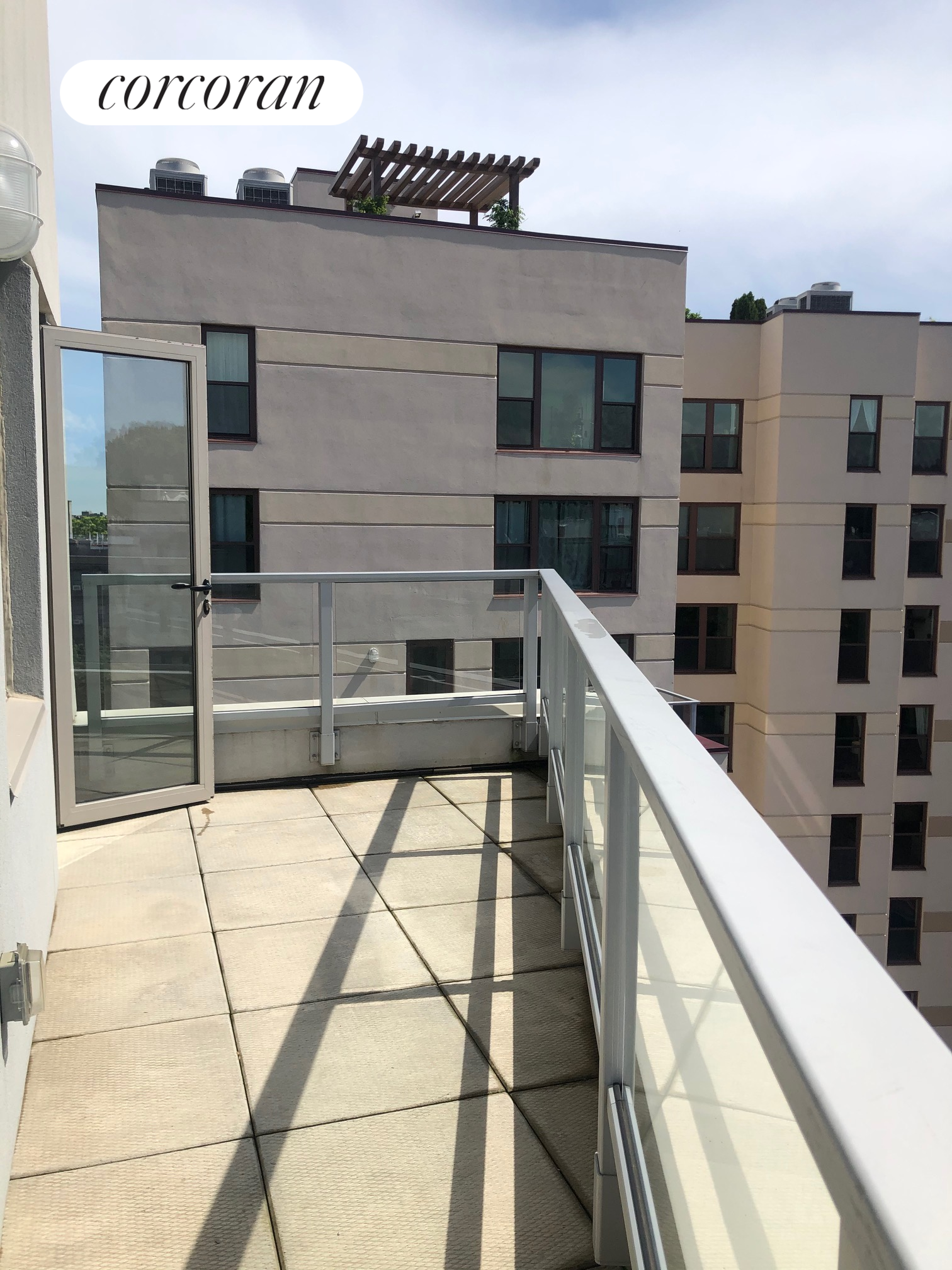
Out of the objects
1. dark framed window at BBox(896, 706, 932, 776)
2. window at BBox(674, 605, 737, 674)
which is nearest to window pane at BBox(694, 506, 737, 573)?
window at BBox(674, 605, 737, 674)

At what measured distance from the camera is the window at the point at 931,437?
2177 cm

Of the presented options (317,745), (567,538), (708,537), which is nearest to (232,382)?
(567,538)

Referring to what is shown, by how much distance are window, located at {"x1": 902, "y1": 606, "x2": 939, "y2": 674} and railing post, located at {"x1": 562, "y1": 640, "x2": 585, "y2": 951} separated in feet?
69.9

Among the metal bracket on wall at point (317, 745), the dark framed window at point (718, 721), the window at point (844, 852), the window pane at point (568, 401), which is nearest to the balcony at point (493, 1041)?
the metal bracket on wall at point (317, 745)

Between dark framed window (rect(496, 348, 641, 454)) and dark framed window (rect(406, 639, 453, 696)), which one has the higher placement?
dark framed window (rect(496, 348, 641, 454))

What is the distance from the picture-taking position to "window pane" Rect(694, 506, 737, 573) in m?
21.8

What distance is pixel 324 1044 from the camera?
295 centimetres

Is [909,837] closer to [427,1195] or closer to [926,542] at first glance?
[926,542]

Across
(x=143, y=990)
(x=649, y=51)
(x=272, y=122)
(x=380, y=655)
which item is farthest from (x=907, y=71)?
(x=143, y=990)

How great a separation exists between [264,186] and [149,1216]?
71.0ft

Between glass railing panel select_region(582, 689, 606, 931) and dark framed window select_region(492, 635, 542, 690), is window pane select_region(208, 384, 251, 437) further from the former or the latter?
glass railing panel select_region(582, 689, 606, 931)

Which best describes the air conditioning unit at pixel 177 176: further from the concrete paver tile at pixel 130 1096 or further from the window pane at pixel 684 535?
the concrete paver tile at pixel 130 1096

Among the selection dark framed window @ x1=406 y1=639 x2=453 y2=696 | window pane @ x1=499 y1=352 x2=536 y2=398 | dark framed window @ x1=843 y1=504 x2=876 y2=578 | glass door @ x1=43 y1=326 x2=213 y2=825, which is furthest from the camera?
dark framed window @ x1=843 y1=504 x2=876 y2=578

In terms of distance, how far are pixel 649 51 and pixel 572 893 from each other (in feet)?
46.5
